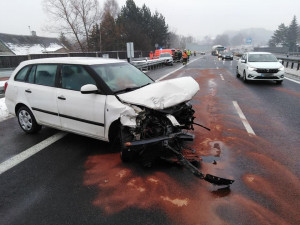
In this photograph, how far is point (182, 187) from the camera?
3291 mm

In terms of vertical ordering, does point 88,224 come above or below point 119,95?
below

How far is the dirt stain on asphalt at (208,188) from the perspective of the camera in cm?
277

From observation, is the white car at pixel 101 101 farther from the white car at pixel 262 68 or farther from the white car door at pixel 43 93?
the white car at pixel 262 68

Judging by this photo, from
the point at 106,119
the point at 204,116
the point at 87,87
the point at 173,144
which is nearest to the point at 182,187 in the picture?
the point at 173,144

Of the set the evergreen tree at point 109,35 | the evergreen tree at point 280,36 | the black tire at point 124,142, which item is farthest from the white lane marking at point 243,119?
the evergreen tree at point 280,36

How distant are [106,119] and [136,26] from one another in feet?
189

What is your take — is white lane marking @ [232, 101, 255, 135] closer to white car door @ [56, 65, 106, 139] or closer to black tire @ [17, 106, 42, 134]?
white car door @ [56, 65, 106, 139]

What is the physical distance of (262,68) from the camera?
11.4 metres

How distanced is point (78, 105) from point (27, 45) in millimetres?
55289

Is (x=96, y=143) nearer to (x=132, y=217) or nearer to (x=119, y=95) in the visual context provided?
(x=119, y=95)

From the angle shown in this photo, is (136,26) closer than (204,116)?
No

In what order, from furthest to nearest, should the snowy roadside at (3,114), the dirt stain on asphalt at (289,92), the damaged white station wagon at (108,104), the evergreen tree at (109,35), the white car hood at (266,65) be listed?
the evergreen tree at (109,35) < the white car hood at (266,65) < the dirt stain on asphalt at (289,92) < the snowy roadside at (3,114) < the damaged white station wagon at (108,104)

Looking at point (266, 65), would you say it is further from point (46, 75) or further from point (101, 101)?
point (46, 75)

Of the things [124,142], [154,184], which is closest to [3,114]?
[124,142]
